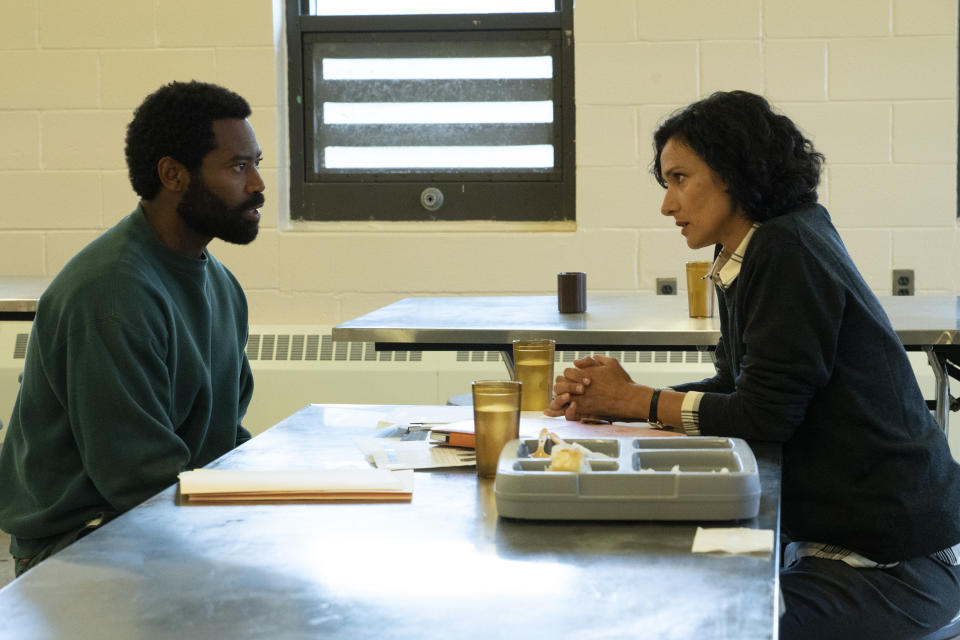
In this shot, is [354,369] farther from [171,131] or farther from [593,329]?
[171,131]

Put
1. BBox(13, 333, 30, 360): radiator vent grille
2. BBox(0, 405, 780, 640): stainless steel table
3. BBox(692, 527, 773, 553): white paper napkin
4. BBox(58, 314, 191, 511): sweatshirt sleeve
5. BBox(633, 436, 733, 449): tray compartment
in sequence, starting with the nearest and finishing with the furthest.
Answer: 1. BBox(0, 405, 780, 640): stainless steel table
2. BBox(692, 527, 773, 553): white paper napkin
3. BBox(633, 436, 733, 449): tray compartment
4. BBox(58, 314, 191, 511): sweatshirt sleeve
5. BBox(13, 333, 30, 360): radiator vent grille

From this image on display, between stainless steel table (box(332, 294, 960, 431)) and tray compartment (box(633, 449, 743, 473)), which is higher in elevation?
stainless steel table (box(332, 294, 960, 431))

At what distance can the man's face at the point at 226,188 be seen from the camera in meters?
1.92

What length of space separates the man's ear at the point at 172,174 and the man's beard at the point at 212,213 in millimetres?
11

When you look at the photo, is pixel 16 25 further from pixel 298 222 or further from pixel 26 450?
pixel 26 450

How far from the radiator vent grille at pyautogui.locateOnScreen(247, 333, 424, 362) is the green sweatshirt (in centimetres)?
193

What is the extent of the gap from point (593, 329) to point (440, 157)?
1.66 meters

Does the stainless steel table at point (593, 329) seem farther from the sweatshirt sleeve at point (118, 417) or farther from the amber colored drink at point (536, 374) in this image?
the sweatshirt sleeve at point (118, 417)

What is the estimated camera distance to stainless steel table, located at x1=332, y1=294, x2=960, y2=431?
92.4 inches

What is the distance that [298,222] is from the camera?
3.90m

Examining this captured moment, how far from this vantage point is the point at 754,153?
1.60 meters

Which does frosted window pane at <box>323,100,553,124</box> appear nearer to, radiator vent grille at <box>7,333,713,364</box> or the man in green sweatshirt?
radiator vent grille at <box>7,333,713,364</box>

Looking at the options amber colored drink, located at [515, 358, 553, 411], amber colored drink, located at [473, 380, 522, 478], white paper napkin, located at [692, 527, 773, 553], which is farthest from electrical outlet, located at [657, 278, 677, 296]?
white paper napkin, located at [692, 527, 773, 553]

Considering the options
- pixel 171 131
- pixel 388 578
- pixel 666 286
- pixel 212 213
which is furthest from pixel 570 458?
pixel 666 286
